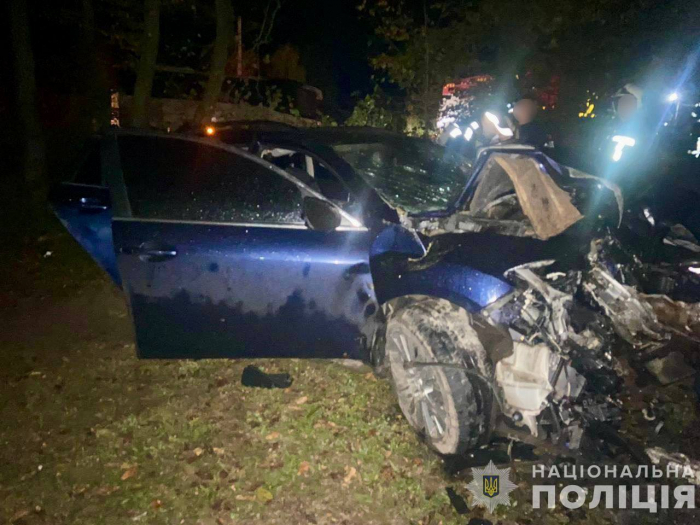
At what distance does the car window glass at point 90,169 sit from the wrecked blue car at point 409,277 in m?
0.55

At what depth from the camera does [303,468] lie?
2.99m

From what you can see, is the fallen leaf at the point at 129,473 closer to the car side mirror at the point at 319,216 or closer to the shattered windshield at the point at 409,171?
the car side mirror at the point at 319,216

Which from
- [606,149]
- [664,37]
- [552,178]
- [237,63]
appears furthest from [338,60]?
[552,178]

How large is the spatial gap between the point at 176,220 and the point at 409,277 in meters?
1.43

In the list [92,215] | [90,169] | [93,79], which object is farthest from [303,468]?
[93,79]

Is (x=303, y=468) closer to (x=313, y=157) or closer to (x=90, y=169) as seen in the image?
(x=313, y=157)

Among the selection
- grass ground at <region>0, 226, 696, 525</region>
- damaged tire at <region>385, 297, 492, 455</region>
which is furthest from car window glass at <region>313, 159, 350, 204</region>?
grass ground at <region>0, 226, 696, 525</region>

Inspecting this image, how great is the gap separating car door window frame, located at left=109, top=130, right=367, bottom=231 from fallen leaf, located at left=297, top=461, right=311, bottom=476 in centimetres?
135

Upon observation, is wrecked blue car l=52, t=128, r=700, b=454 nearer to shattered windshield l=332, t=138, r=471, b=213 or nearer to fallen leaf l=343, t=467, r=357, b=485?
shattered windshield l=332, t=138, r=471, b=213

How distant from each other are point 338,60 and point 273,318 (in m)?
19.5

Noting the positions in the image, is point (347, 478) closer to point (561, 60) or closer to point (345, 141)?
point (345, 141)

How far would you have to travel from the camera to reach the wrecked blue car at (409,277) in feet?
9.15

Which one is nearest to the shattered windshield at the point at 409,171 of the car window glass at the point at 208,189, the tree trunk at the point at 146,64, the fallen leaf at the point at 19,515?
the car window glass at the point at 208,189

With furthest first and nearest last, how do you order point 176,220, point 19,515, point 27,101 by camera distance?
point 27,101 → point 176,220 → point 19,515
